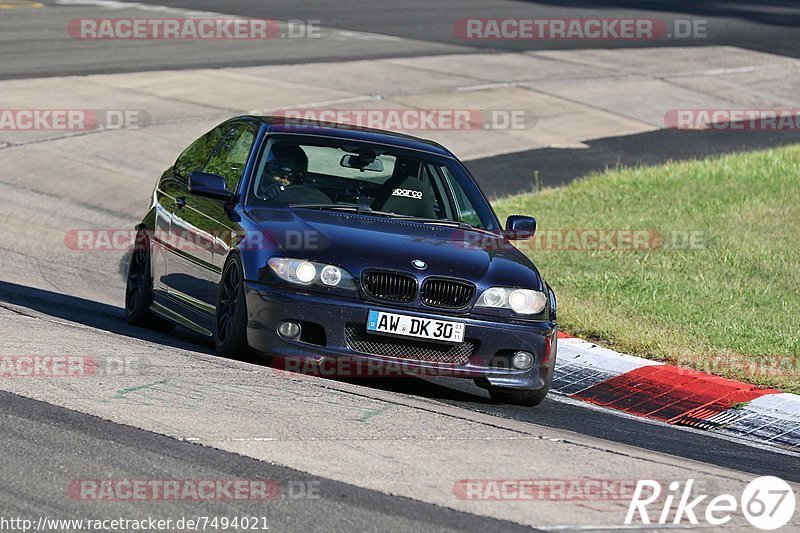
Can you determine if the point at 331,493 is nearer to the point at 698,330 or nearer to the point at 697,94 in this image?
the point at 698,330

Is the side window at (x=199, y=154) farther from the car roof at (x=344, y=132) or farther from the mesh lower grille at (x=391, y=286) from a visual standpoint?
the mesh lower grille at (x=391, y=286)

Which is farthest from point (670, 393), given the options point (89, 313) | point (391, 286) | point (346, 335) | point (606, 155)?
point (606, 155)

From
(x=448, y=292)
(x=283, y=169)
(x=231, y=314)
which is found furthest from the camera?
(x=283, y=169)

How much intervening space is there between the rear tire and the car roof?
4.39 feet

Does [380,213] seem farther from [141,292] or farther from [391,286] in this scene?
[141,292]

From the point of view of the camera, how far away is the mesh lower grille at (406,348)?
815cm

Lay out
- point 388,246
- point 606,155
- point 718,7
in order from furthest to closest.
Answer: point 718,7 → point 606,155 → point 388,246

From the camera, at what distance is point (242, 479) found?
5.88m

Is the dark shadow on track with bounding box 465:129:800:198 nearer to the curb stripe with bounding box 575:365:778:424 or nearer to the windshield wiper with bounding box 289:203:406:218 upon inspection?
the curb stripe with bounding box 575:365:778:424

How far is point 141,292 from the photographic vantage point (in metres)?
10.3

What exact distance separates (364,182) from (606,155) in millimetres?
12028

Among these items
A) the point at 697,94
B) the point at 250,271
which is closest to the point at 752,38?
the point at 697,94

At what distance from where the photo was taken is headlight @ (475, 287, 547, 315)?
27.4ft

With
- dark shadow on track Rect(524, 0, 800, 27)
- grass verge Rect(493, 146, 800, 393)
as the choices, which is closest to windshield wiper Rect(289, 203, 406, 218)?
grass verge Rect(493, 146, 800, 393)
